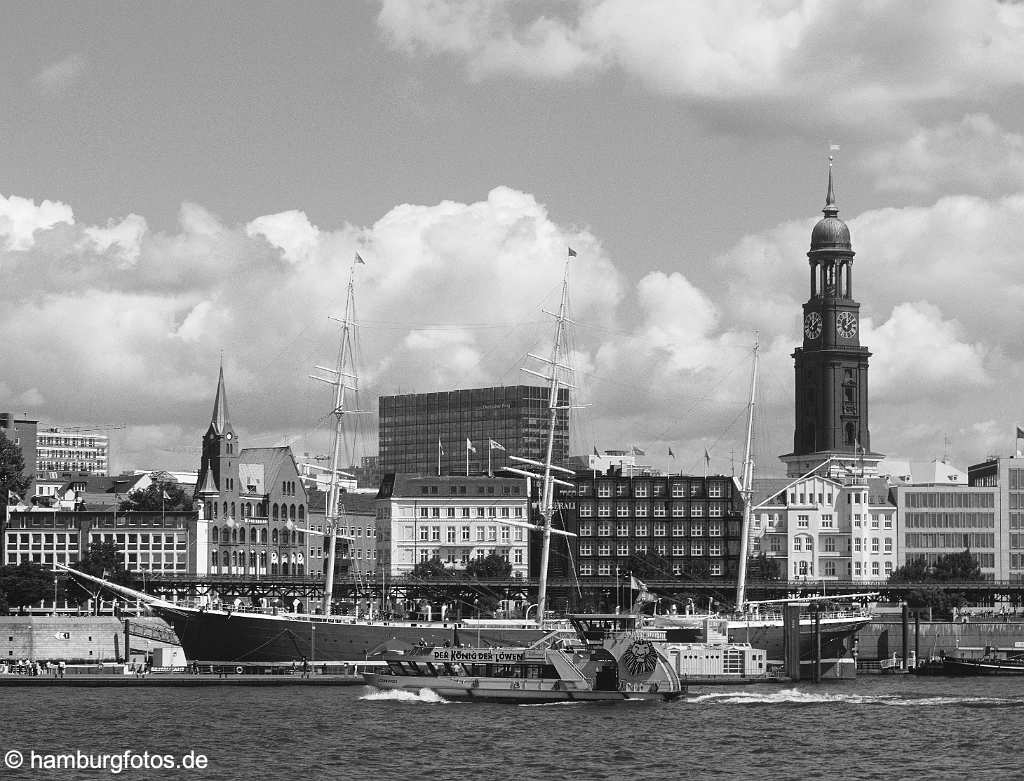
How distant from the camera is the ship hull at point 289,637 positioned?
146 metres

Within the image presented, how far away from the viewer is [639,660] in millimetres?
113125

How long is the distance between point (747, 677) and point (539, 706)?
24.0 metres

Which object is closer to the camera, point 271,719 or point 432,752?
point 432,752

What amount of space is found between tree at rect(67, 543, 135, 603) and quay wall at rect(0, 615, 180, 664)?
14947 mm

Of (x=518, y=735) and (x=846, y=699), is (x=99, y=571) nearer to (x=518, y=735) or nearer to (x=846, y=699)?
(x=846, y=699)

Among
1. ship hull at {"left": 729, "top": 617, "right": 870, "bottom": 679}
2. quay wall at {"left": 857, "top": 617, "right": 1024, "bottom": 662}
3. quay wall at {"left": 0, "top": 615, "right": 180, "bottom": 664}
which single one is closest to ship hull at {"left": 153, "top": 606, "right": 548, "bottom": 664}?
quay wall at {"left": 0, "top": 615, "right": 180, "bottom": 664}

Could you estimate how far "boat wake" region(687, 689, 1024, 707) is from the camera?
115 m

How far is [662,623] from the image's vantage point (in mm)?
A: 144000

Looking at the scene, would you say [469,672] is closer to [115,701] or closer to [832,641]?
[115,701]

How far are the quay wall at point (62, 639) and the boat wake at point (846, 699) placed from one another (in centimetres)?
5291

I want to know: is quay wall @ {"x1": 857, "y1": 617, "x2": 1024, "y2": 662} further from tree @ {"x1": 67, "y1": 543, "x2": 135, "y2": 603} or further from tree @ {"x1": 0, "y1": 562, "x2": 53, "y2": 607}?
tree @ {"x1": 0, "y1": 562, "x2": 53, "y2": 607}

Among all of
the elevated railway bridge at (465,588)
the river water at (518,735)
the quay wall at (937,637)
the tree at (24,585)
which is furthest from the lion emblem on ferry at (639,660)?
the tree at (24,585)

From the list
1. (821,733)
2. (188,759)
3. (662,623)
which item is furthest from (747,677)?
(188,759)

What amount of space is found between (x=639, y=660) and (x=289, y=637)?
131ft
